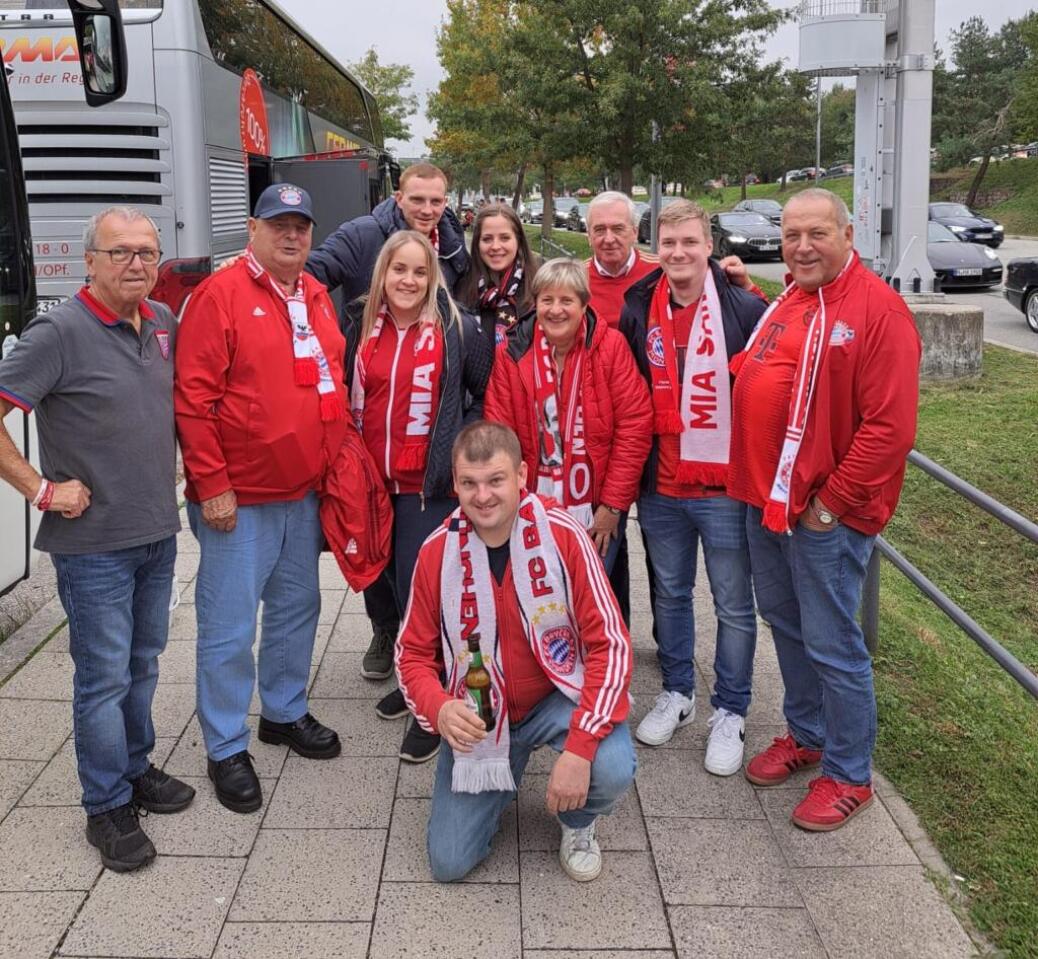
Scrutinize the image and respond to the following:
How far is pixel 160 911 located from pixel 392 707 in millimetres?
1414

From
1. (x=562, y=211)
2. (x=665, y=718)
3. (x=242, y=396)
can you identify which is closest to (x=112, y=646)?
(x=242, y=396)

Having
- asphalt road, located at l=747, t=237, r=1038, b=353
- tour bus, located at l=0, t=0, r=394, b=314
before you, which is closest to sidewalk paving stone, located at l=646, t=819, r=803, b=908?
tour bus, located at l=0, t=0, r=394, b=314

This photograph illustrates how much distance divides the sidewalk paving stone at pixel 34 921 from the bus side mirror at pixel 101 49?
199 inches

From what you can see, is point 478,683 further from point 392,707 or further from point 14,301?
point 14,301

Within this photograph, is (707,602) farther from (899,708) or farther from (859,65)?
(859,65)

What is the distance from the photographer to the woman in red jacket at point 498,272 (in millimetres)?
4340

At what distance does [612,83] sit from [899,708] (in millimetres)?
17999

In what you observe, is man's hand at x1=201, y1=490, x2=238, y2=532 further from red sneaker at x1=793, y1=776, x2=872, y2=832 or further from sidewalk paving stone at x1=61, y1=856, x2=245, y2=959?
red sneaker at x1=793, y1=776, x2=872, y2=832

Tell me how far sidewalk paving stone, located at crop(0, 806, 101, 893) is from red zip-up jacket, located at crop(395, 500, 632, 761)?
1.10 meters

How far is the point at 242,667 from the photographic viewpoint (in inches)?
144

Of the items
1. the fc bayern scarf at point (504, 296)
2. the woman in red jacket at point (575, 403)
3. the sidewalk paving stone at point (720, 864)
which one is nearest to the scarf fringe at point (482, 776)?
the sidewalk paving stone at point (720, 864)

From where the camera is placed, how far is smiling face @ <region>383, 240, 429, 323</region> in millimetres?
3754

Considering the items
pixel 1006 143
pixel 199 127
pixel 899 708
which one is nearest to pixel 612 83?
pixel 199 127

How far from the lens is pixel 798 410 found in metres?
3.23
